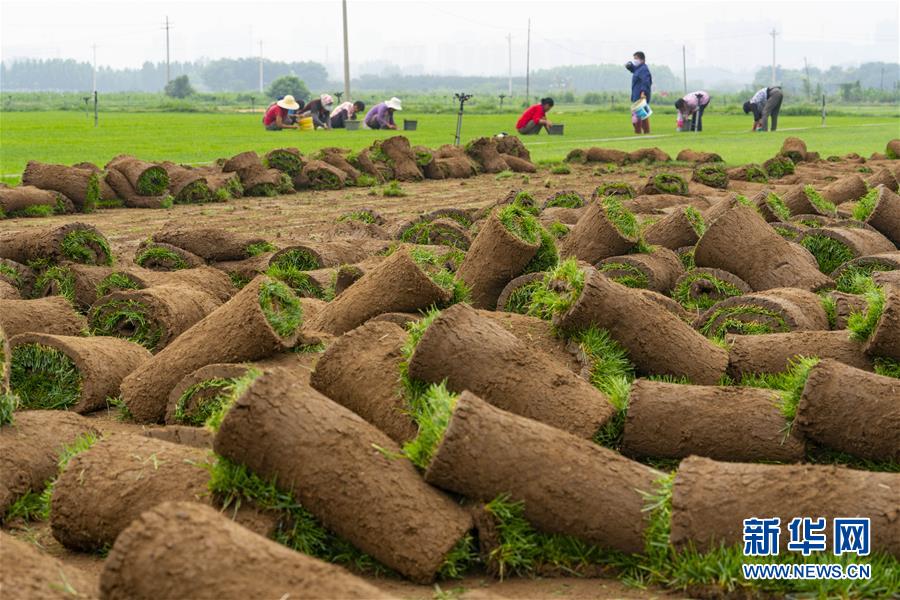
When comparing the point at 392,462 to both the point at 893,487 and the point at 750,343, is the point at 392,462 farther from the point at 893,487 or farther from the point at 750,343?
the point at 750,343

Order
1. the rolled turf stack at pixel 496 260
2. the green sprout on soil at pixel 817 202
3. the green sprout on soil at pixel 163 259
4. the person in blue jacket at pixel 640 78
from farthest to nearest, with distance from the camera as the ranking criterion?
the person in blue jacket at pixel 640 78 < the green sprout on soil at pixel 817 202 < the green sprout on soil at pixel 163 259 < the rolled turf stack at pixel 496 260

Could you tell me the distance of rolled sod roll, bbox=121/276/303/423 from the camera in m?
7.41

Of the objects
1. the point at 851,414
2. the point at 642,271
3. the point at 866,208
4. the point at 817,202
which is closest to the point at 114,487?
the point at 851,414

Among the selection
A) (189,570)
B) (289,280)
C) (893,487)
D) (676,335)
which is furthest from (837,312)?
(189,570)

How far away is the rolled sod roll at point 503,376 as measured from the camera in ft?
20.6

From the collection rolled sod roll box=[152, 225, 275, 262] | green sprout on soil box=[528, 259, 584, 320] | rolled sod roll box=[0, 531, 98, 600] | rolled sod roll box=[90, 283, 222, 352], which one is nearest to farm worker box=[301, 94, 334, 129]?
rolled sod roll box=[152, 225, 275, 262]

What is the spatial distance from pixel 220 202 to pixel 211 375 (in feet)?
46.7

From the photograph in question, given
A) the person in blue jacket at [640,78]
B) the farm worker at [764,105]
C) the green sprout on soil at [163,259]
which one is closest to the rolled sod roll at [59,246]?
the green sprout on soil at [163,259]

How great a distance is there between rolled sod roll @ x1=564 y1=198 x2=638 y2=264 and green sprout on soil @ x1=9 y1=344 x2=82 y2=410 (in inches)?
164

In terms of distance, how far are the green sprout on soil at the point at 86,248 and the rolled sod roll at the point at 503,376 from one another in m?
5.87

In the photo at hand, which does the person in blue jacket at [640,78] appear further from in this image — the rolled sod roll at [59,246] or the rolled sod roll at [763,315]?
the rolled sod roll at [763,315]

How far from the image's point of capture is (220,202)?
20.9 meters

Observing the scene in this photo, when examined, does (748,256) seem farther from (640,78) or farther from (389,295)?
(640,78)

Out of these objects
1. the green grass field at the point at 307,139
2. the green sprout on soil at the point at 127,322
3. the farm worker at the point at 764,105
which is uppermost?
the farm worker at the point at 764,105
